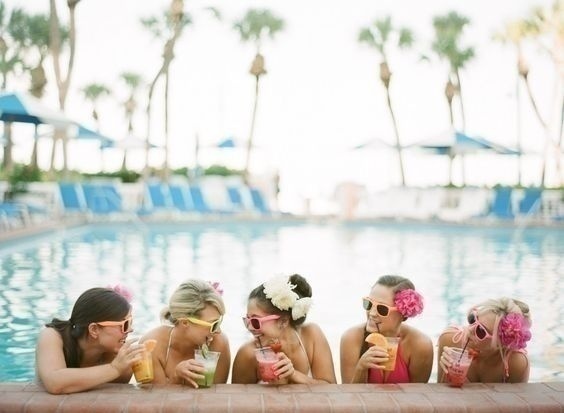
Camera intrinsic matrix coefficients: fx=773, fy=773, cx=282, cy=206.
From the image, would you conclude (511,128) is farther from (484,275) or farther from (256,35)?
(484,275)

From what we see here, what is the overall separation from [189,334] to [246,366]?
11.1 inches

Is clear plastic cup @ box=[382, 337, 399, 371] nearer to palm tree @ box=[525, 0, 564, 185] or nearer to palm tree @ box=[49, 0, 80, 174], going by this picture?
palm tree @ box=[49, 0, 80, 174]

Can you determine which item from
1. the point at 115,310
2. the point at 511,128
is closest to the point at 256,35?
the point at 511,128

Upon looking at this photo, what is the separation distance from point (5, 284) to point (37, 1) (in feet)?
102

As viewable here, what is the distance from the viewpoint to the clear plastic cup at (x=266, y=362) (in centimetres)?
261

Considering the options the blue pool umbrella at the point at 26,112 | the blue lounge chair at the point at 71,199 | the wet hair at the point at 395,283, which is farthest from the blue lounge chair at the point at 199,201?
the wet hair at the point at 395,283

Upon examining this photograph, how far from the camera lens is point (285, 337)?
295 cm

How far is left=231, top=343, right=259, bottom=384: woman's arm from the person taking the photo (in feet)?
9.48

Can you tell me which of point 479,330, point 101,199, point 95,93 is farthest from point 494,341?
point 95,93

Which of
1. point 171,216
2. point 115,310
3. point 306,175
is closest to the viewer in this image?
point 115,310

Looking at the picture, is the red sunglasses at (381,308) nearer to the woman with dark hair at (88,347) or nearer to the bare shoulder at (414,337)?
the bare shoulder at (414,337)

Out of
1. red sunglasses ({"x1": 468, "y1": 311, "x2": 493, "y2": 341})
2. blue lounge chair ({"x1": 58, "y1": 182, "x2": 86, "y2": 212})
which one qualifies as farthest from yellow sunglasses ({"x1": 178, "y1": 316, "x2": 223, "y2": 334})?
blue lounge chair ({"x1": 58, "y1": 182, "x2": 86, "y2": 212})

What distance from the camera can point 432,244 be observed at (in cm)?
1464

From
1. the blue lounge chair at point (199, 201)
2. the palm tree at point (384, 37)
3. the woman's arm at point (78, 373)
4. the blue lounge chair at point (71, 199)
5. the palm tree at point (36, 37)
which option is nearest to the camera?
the woman's arm at point (78, 373)
